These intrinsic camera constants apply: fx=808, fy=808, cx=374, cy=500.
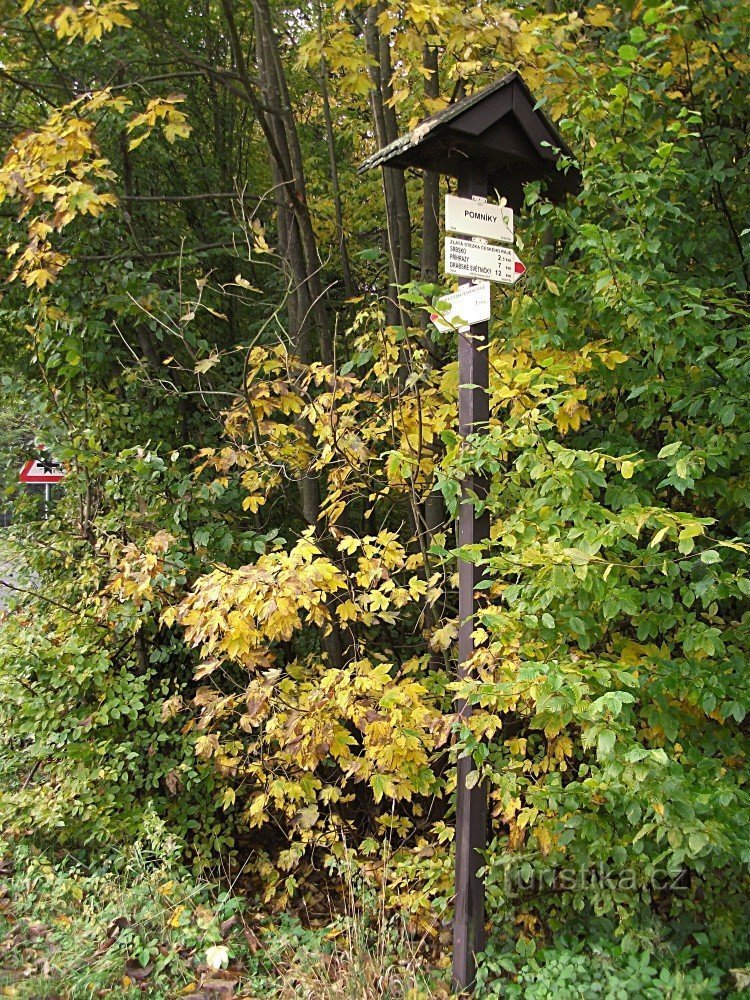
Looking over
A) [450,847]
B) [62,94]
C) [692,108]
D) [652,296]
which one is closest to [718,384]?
[652,296]

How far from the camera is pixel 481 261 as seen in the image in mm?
2988

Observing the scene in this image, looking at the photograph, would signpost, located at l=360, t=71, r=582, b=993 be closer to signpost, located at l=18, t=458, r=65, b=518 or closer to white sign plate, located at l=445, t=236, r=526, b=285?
white sign plate, located at l=445, t=236, r=526, b=285

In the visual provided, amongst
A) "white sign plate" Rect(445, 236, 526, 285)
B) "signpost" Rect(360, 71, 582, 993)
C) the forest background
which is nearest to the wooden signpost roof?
"signpost" Rect(360, 71, 582, 993)

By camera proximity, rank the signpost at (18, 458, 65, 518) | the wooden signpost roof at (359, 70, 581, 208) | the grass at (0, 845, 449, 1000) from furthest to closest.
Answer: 1. the signpost at (18, 458, 65, 518)
2. the grass at (0, 845, 449, 1000)
3. the wooden signpost roof at (359, 70, 581, 208)

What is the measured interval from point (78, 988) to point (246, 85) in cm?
416

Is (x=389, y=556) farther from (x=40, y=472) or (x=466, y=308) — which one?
(x=40, y=472)

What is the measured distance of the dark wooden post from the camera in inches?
117

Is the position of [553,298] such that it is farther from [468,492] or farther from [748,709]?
[748,709]

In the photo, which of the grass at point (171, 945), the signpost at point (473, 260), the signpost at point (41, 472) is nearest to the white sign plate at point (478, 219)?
the signpost at point (473, 260)

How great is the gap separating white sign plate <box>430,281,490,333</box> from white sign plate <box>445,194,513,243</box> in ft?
0.65

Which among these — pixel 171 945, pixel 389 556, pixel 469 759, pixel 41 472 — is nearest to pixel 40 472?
pixel 41 472

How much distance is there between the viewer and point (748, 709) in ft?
8.91

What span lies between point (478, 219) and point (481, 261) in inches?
6.7

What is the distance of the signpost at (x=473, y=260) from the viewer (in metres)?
2.95
